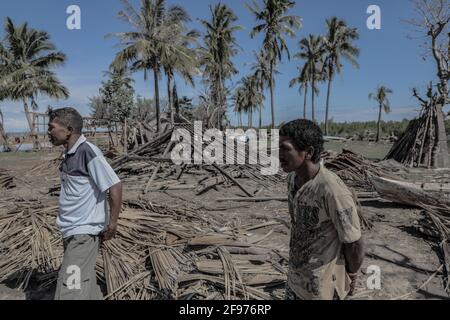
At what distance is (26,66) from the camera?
928 inches

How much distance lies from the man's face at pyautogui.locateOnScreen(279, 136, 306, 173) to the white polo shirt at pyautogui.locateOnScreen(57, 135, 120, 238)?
1.24 m

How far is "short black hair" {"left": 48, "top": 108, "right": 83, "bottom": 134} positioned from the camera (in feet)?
7.70

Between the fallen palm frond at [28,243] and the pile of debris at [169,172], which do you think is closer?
the fallen palm frond at [28,243]

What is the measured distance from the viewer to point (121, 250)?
354 centimetres

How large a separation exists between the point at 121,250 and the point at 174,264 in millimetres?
622

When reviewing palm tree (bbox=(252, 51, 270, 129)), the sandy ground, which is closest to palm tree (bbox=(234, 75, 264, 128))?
palm tree (bbox=(252, 51, 270, 129))

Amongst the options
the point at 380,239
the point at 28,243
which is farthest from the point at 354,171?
the point at 28,243

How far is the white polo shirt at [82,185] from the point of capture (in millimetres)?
2291

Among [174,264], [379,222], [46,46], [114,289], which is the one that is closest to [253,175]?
[379,222]

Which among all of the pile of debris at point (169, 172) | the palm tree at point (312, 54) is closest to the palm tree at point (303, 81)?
the palm tree at point (312, 54)

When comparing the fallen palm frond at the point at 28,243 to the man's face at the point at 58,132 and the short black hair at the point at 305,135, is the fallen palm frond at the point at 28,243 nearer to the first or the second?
the man's face at the point at 58,132

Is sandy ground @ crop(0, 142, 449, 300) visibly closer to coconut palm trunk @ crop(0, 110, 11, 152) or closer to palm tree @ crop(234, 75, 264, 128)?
coconut palm trunk @ crop(0, 110, 11, 152)

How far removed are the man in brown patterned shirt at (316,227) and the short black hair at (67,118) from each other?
5.04 feet

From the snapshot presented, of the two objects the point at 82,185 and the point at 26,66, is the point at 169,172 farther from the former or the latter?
the point at 26,66
